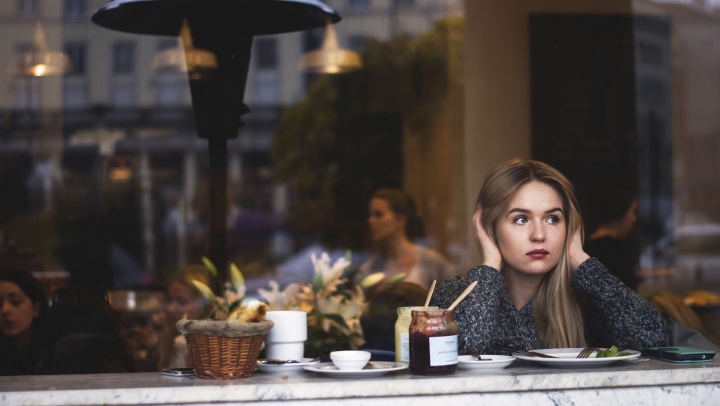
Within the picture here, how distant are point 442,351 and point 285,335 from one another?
0.38 meters

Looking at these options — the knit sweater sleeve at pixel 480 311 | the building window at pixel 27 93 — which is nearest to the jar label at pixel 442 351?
the knit sweater sleeve at pixel 480 311

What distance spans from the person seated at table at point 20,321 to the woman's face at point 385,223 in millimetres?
2680

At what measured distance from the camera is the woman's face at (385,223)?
19.8ft

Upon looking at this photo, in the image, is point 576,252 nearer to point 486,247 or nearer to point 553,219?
point 553,219

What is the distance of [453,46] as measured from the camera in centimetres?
644

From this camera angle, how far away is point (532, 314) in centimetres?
261

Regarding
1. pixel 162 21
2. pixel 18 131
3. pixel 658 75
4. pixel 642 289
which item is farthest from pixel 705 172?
pixel 18 131

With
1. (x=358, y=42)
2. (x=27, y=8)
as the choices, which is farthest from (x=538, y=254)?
(x=358, y=42)

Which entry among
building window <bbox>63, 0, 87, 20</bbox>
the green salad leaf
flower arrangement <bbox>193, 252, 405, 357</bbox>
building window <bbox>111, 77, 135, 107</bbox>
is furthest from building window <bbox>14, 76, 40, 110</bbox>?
the green salad leaf

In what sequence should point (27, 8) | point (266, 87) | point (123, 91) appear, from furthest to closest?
1. point (266, 87)
2. point (123, 91)
3. point (27, 8)

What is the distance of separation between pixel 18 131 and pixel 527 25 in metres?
3.42

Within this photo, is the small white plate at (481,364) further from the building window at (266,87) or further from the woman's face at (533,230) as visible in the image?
the building window at (266,87)

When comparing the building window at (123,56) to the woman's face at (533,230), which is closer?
the woman's face at (533,230)

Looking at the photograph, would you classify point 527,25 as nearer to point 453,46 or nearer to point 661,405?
point 453,46
